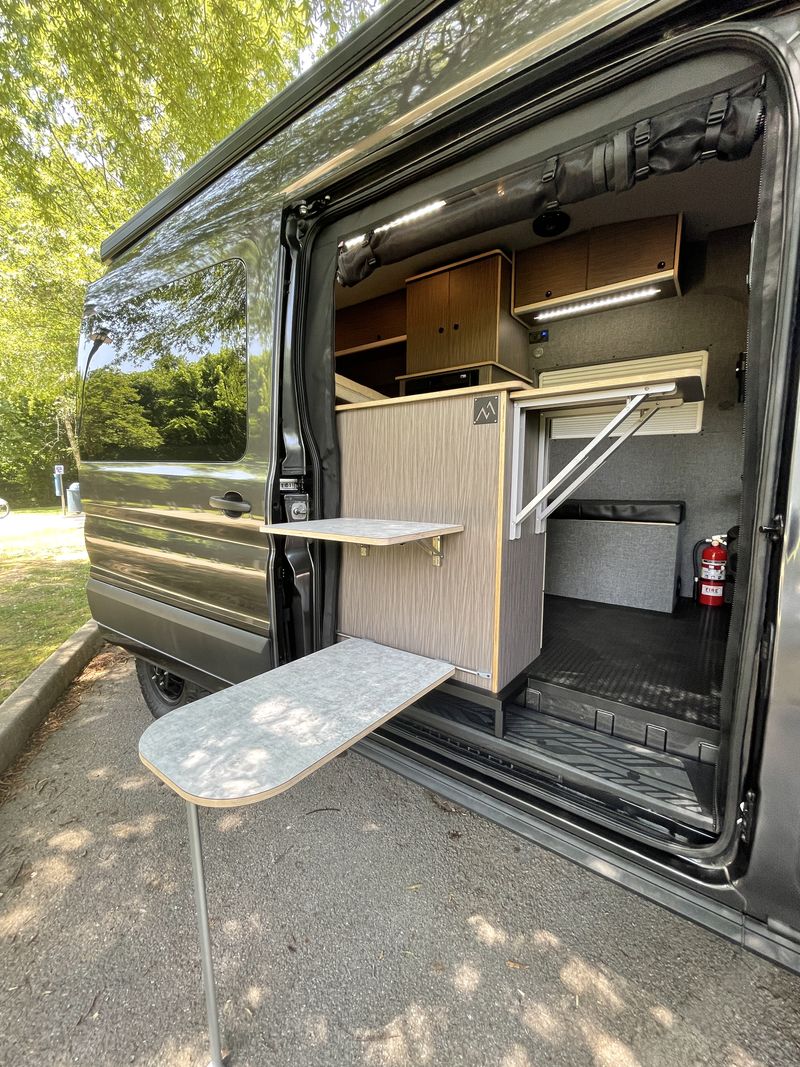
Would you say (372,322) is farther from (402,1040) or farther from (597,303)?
(402,1040)

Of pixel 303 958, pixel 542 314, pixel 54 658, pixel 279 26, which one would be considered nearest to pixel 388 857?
pixel 303 958

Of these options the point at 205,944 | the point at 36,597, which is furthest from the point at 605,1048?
the point at 36,597

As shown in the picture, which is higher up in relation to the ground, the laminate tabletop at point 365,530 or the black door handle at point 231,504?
the black door handle at point 231,504

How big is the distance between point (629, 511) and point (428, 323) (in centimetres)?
207

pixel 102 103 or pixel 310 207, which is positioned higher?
pixel 102 103

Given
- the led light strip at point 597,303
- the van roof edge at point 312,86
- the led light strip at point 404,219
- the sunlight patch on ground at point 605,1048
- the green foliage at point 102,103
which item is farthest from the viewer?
the green foliage at point 102,103

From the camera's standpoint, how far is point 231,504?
1626 millimetres

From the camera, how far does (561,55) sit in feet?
3.21

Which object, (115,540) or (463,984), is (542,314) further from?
(463,984)

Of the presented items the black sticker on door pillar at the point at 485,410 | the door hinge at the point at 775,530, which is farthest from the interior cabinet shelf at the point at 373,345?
the door hinge at the point at 775,530

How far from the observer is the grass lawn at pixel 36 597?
9.75ft

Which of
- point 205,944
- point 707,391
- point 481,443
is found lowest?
point 205,944

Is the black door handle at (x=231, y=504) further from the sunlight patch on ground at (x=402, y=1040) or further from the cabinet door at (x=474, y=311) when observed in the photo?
the cabinet door at (x=474, y=311)

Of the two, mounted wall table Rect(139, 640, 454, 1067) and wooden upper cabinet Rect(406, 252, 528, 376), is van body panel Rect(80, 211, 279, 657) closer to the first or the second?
mounted wall table Rect(139, 640, 454, 1067)
